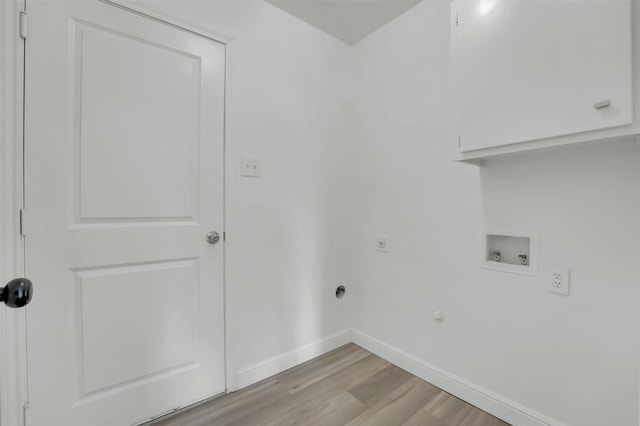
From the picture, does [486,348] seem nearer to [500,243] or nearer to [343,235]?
[500,243]

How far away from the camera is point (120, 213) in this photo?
1.37 m

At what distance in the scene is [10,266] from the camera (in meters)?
1.13

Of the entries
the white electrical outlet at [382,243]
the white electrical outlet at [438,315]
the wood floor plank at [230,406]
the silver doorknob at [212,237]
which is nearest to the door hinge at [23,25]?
the silver doorknob at [212,237]

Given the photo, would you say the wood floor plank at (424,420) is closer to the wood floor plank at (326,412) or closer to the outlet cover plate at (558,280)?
the wood floor plank at (326,412)

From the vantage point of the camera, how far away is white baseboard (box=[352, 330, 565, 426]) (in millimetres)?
1396

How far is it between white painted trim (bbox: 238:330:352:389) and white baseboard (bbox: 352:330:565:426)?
226mm

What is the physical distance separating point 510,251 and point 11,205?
2316 millimetres

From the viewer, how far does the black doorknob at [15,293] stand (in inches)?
24.4

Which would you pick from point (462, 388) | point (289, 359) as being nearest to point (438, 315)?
point (462, 388)

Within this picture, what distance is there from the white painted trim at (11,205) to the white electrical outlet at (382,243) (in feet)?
6.43

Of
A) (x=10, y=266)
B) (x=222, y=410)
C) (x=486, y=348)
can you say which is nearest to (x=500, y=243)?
(x=486, y=348)

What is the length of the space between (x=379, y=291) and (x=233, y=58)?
1880 millimetres

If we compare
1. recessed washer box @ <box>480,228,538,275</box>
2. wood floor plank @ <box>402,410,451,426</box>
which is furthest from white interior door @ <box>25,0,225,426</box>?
recessed washer box @ <box>480,228,538,275</box>

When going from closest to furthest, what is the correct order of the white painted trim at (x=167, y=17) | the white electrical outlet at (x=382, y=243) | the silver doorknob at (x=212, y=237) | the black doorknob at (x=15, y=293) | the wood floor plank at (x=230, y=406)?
the black doorknob at (x=15, y=293), the white painted trim at (x=167, y=17), the wood floor plank at (x=230, y=406), the silver doorknob at (x=212, y=237), the white electrical outlet at (x=382, y=243)
